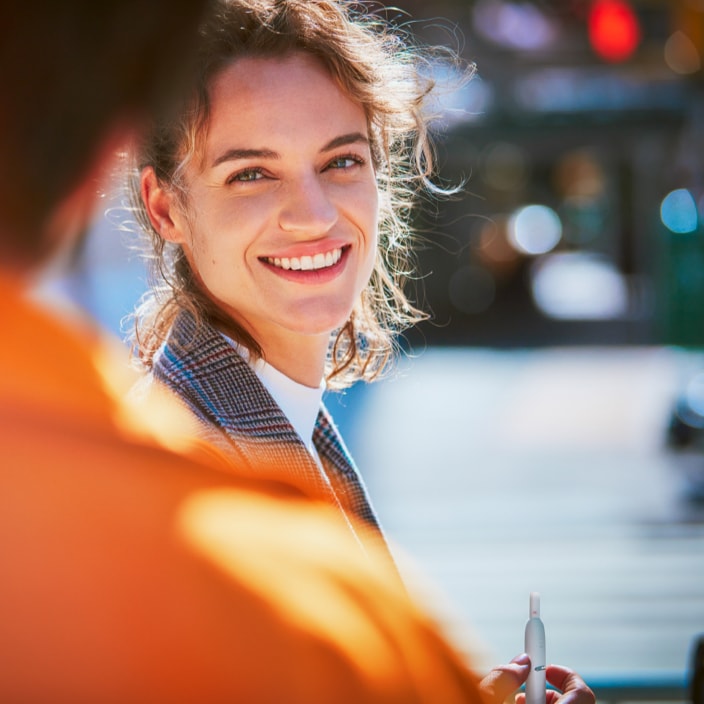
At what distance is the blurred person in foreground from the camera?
0.59 metres

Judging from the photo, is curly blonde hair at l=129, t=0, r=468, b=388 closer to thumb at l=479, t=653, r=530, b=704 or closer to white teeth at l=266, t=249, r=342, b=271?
white teeth at l=266, t=249, r=342, b=271

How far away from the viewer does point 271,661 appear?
0.59 metres

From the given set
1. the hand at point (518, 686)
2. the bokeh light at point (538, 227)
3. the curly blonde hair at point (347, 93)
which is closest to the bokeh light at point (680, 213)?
the bokeh light at point (538, 227)

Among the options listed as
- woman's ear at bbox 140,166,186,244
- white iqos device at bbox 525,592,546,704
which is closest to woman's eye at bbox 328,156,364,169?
woman's ear at bbox 140,166,186,244

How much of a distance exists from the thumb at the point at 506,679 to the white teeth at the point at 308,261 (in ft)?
1.98

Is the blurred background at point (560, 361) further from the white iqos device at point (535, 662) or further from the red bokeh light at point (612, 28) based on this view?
the white iqos device at point (535, 662)

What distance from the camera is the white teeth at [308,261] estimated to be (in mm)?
1629

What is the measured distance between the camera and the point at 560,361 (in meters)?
13.7

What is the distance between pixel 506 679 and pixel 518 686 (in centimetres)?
2

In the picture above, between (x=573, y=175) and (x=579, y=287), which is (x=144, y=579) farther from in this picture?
(x=573, y=175)

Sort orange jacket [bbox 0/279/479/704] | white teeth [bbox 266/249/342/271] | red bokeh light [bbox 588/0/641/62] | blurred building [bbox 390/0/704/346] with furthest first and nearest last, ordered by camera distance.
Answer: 1. blurred building [bbox 390/0/704/346]
2. red bokeh light [bbox 588/0/641/62]
3. white teeth [bbox 266/249/342/271]
4. orange jacket [bbox 0/279/479/704]

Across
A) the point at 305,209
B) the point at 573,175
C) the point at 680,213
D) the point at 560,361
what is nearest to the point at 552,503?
the point at 680,213

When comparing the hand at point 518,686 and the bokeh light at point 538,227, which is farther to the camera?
the bokeh light at point 538,227

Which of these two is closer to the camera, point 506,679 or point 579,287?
point 506,679
